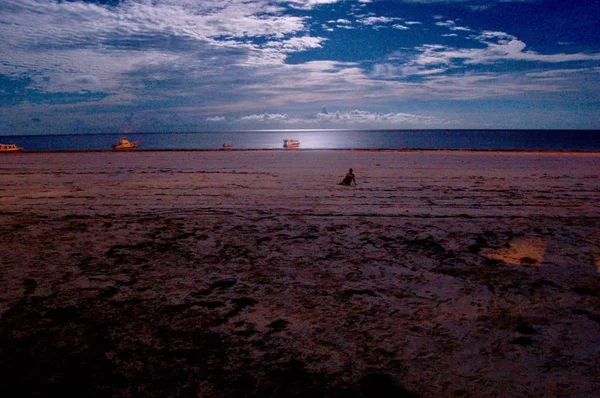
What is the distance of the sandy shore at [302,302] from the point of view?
2760mm

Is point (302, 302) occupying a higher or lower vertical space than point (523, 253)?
lower

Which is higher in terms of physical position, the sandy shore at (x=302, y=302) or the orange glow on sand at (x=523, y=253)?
the orange glow on sand at (x=523, y=253)

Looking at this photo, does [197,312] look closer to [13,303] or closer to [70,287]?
[70,287]

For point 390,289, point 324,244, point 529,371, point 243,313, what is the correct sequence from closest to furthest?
point 529,371
point 243,313
point 390,289
point 324,244

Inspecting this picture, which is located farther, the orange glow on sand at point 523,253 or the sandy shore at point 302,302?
the orange glow on sand at point 523,253

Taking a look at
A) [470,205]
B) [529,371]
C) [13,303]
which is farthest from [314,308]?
[470,205]

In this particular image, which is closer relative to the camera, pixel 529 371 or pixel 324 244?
pixel 529 371

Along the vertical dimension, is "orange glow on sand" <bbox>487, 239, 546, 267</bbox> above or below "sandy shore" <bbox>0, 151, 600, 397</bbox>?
above

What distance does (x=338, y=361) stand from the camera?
115 inches

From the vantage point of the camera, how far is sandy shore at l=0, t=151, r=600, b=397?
2760 millimetres

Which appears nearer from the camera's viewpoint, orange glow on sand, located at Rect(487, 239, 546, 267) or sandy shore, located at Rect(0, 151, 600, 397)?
sandy shore, located at Rect(0, 151, 600, 397)

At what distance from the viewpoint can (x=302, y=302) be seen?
3953 millimetres

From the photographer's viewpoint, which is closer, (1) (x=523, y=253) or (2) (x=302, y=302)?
(2) (x=302, y=302)

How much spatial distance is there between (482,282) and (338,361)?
7.92 feet
